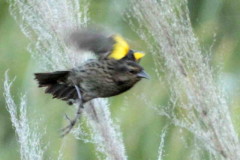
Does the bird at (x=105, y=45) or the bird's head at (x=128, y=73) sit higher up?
the bird at (x=105, y=45)

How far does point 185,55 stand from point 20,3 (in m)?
0.61

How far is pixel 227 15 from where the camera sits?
4348mm

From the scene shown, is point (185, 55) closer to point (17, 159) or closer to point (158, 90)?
point (158, 90)

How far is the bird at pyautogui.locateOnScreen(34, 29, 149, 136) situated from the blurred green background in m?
0.67

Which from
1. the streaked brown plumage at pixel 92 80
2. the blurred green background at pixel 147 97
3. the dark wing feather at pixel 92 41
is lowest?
the blurred green background at pixel 147 97

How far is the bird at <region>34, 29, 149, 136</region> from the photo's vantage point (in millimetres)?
3232

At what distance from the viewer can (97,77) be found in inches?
133

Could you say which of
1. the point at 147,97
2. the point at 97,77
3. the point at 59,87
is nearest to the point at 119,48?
the point at 97,77

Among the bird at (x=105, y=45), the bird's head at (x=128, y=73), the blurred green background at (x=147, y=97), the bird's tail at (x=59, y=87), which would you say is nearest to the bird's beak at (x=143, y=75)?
the bird's head at (x=128, y=73)

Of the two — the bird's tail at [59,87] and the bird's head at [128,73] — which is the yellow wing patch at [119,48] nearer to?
the bird's head at [128,73]

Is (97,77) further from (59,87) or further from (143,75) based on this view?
(143,75)

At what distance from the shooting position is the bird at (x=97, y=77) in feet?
10.6

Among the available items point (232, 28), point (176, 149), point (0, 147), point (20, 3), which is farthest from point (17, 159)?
point (20, 3)

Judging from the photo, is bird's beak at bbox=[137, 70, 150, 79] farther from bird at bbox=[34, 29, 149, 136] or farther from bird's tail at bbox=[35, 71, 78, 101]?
bird's tail at bbox=[35, 71, 78, 101]
